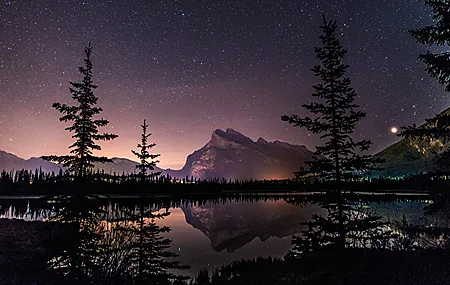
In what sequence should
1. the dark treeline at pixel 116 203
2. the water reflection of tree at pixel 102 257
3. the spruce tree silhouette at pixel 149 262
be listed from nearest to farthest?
1. the water reflection of tree at pixel 102 257
2. the spruce tree silhouette at pixel 149 262
3. the dark treeline at pixel 116 203

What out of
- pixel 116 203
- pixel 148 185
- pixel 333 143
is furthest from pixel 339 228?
pixel 148 185

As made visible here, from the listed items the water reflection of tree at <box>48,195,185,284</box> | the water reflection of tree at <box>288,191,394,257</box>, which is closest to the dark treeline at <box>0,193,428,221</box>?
the water reflection of tree at <box>288,191,394,257</box>

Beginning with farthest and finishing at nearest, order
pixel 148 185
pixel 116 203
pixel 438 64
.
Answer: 1. pixel 148 185
2. pixel 116 203
3. pixel 438 64

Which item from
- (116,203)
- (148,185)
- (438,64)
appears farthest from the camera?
(148,185)

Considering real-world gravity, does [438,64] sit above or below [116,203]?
above

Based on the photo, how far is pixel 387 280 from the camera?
28.3 ft

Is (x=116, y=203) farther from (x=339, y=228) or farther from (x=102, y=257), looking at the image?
(x=339, y=228)

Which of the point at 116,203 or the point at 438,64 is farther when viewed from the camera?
the point at 116,203

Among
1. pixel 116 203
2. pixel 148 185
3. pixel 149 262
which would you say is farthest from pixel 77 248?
pixel 148 185

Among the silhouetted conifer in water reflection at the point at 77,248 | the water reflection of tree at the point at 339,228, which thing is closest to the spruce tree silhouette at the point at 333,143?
the water reflection of tree at the point at 339,228

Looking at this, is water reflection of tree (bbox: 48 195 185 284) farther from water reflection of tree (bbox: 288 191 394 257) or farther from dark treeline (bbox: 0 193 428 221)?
water reflection of tree (bbox: 288 191 394 257)

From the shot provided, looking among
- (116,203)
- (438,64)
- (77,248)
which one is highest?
(438,64)

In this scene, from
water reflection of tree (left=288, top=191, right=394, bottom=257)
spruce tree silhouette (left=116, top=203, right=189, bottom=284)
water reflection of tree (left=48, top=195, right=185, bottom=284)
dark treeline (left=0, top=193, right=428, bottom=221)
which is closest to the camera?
water reflection of tree (left=48, top=195, right=185, bottom=284)

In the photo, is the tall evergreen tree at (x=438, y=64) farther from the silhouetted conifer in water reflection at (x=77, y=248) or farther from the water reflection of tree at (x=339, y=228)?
the silhouetted conifer in water reflection at (x=77, y=248)
